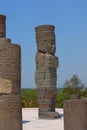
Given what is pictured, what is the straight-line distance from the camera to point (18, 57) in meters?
9.44

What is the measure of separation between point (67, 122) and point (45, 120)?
7.25 metres

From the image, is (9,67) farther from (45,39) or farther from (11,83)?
(45,39)

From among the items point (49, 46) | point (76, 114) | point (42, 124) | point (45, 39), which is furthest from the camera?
point (49, 46)

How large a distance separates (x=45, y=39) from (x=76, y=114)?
335 inches

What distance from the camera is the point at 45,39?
56.0 feet

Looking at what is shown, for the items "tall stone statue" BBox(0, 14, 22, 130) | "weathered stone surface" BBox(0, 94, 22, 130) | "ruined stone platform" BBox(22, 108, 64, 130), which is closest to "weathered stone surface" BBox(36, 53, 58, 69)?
"ruined stone platform" BBox(22, 108, 64, 130)


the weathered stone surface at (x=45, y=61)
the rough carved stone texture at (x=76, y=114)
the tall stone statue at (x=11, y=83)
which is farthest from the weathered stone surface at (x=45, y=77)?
the rough carved stone texture at (x=76, y=114)

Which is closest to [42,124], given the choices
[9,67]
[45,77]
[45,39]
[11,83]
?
[45,77]

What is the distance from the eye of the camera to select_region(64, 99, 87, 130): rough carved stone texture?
8.88 metres

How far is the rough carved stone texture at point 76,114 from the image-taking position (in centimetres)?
888

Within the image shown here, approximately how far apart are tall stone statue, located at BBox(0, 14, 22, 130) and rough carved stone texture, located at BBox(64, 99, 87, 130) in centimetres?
120

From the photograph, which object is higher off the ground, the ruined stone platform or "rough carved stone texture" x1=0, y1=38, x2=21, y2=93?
"rough carved stone texture" x1=0, y1=38, x2=21, y2=93

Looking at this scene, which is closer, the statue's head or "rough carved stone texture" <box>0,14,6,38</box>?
"rough carved stone texture" <box>0,14,6,38</box>

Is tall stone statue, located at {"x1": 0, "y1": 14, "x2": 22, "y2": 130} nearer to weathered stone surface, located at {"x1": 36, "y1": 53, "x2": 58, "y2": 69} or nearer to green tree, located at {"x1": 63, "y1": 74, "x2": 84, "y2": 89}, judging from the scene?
weathered stone surface, located at {"x1": 36, "y1": 53, "x2": 58, "y2": 69}
